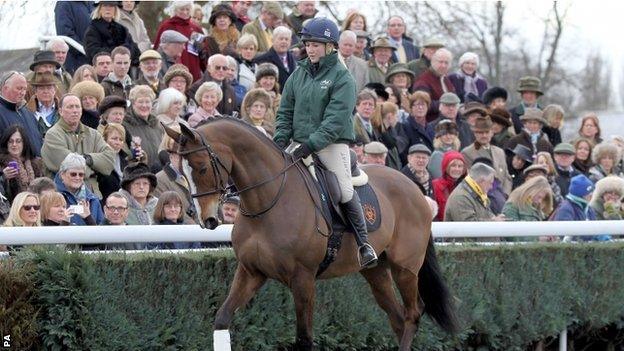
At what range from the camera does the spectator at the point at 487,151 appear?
1457 cm

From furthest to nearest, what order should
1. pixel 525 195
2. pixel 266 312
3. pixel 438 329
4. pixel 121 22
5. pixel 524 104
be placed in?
pixel 524 104, pixel 121 22, pixel 525 195, pixel 438 329, pixel 266 312

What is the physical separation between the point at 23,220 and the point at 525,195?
565 cm

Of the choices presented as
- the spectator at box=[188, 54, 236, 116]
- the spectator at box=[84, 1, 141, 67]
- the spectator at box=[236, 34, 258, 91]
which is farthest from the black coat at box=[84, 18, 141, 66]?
the spectator at box=[236, 34, 258, 91]

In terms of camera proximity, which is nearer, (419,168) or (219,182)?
(219,182)

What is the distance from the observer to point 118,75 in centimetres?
1241

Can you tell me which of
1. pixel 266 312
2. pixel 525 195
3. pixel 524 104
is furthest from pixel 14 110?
pixel 524 104

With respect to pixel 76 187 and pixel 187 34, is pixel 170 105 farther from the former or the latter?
pixel 187 34

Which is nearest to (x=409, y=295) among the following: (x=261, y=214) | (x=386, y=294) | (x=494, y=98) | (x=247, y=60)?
(x=386, y=294)

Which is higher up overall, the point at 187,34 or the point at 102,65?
the point at 102,65

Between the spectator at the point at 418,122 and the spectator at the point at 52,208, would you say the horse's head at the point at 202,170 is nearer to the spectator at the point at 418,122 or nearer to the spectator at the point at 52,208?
the spectator at the point at 52,208

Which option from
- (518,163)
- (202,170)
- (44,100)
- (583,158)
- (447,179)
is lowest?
(583,158)

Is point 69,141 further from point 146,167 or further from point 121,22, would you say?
point 121,22

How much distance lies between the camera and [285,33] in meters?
14.2

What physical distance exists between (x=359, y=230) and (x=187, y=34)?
18.5 ft
